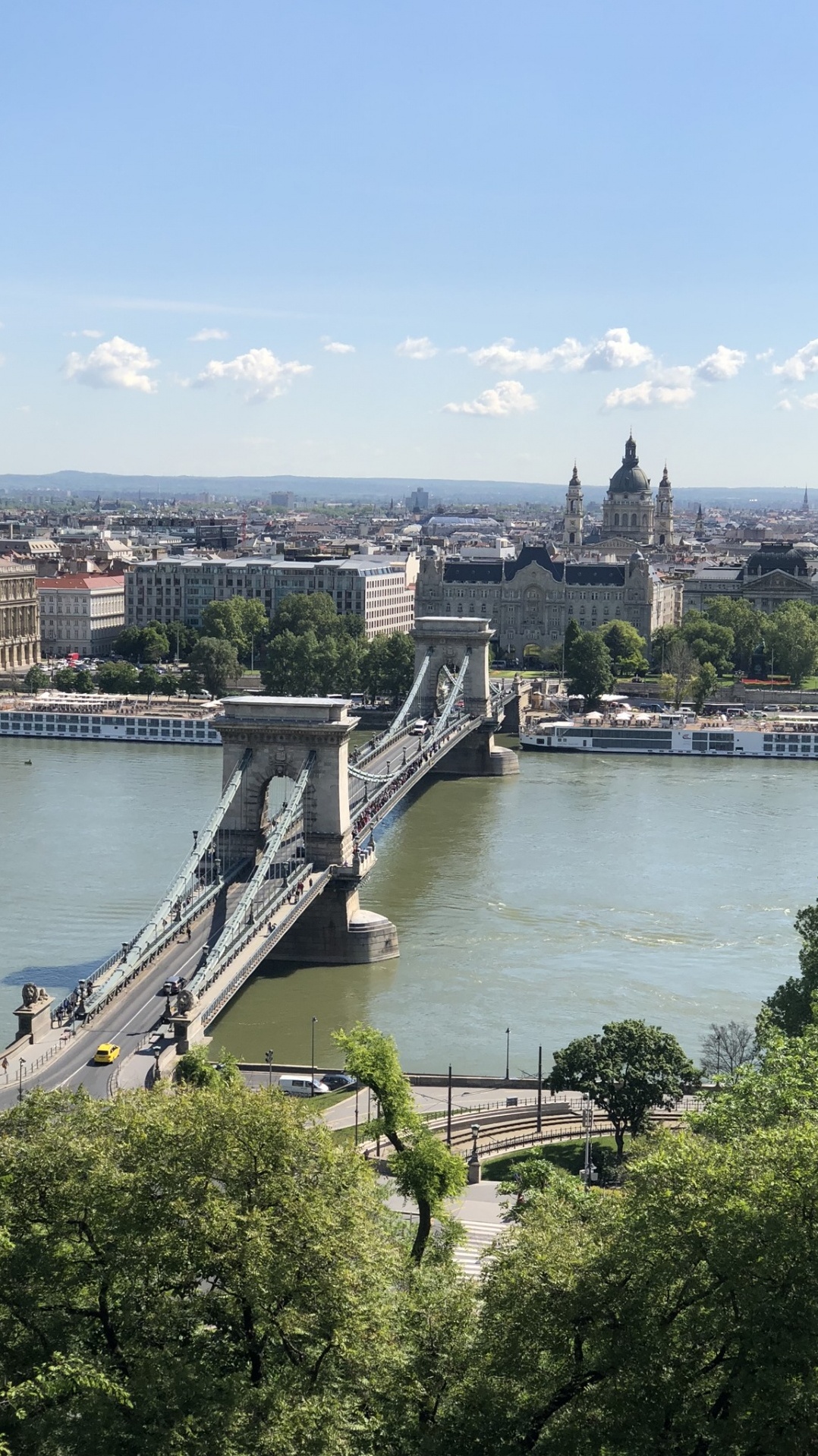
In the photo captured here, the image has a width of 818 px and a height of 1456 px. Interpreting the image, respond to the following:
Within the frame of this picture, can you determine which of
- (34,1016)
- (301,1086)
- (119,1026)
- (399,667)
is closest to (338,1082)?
(301,1086)

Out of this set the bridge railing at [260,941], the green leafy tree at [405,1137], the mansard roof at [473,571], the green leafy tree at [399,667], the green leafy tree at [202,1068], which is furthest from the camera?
the mansard roof at [473,571]

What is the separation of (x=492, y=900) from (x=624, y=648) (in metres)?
45.9

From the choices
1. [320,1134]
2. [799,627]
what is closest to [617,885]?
[320,1134]

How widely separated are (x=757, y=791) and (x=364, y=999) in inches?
1046

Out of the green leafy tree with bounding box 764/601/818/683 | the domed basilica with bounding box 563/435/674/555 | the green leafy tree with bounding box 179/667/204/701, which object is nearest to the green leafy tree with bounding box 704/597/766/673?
the green leafy tree with bounding box 764/601/818/683

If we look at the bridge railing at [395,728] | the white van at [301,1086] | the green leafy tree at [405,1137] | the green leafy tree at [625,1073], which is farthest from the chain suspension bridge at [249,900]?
the green leafy tree at [625,1073]

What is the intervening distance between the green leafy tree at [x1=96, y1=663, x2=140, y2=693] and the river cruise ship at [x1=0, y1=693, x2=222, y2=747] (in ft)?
18.4

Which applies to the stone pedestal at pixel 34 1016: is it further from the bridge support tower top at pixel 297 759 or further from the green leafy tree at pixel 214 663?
the green leafy tree at pixel 214 663

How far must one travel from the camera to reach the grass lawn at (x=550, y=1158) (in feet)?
74.8

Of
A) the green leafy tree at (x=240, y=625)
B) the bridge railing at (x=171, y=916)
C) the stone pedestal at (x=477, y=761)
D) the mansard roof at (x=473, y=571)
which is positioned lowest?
the stone pedestal at (x=477, y=761)

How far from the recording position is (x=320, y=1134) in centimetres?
1580

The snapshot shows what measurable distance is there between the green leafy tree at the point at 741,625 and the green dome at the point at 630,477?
1509 inches

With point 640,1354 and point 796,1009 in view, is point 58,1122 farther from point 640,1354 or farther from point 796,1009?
point 796,1009

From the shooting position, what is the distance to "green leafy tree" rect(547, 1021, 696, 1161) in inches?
941
